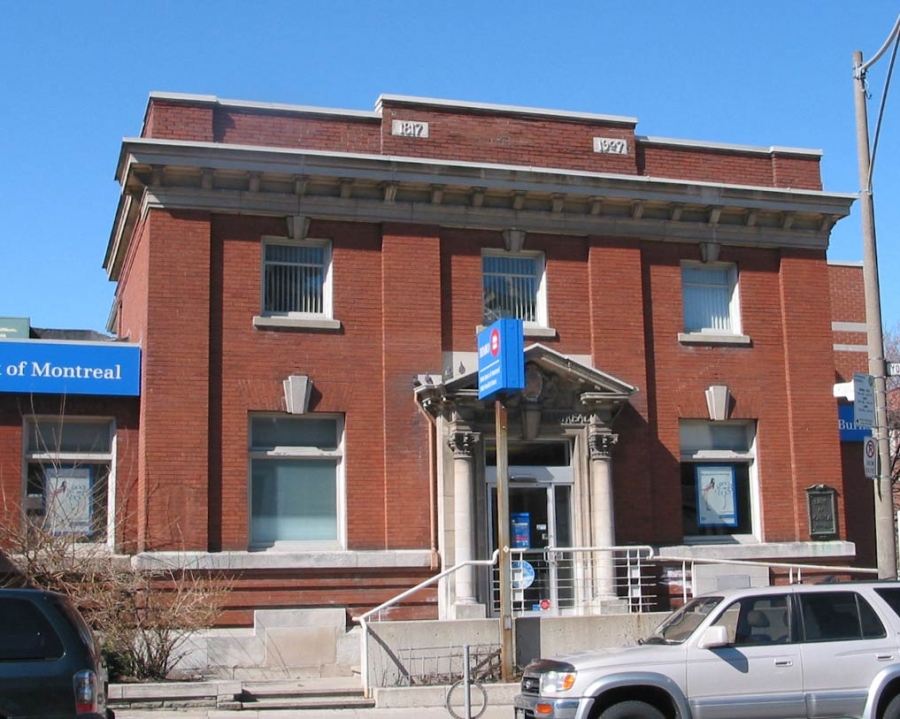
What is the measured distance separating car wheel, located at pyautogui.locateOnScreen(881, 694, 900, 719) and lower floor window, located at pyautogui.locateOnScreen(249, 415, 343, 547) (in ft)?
32.5

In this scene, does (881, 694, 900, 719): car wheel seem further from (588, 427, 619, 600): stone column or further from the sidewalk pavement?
(588, 427, 619, 600): stone column

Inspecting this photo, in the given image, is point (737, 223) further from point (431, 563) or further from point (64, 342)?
point (64, 342)

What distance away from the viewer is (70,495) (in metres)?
19.1

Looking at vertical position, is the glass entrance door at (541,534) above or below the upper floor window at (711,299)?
below

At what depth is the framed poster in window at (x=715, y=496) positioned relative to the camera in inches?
841

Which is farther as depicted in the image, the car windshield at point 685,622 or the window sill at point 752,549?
the window sill at point 752,549

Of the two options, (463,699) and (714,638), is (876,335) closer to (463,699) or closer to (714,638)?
(714,638)

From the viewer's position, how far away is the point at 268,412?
19.5 meters

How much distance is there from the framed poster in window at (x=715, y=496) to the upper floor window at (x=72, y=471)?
10036mm

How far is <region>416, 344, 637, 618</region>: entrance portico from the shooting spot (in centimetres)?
1925

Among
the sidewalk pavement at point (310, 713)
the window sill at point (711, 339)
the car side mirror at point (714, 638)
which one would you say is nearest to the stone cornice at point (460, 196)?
the window sill at point (711, 339)

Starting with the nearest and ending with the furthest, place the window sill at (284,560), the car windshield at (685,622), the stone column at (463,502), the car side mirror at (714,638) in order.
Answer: the car side mirror at (714,638), the car windshield at (685,622), the window sill at (284,560), the stone column at (463,502)

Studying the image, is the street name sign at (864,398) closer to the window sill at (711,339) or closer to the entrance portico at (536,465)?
the entrance portico at (536,465)

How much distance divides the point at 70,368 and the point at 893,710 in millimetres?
12984
